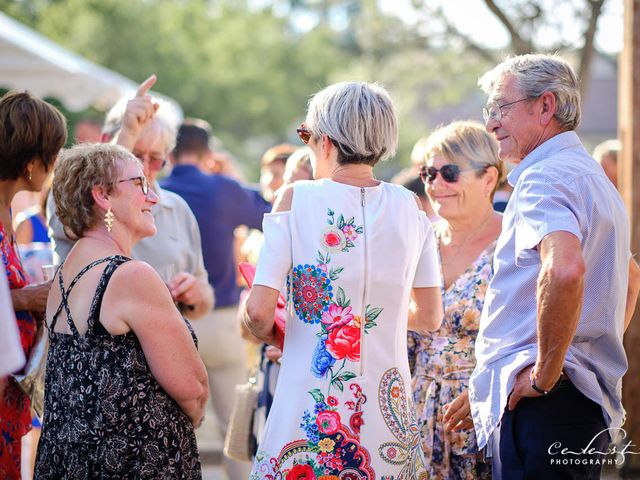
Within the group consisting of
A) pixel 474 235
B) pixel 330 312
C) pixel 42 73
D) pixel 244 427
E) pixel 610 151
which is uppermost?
pixel 42 73

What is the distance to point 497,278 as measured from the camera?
3.11 m

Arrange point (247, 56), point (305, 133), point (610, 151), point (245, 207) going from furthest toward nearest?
point (247, 56)
point (610, 151)
point (245, 207)
point (305, 133)

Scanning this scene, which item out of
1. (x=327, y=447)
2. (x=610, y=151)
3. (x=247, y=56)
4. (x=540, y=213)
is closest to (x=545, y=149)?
(x=540, y=213)

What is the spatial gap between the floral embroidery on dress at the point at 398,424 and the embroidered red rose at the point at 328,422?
0.16 meters

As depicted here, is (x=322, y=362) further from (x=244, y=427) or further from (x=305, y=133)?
(x=244, y=427)

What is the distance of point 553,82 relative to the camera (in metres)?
3.13

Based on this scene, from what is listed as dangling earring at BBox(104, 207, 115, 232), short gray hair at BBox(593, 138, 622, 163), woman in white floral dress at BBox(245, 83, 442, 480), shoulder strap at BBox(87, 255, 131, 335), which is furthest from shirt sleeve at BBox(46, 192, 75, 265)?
short gray hair at BBox(593, 138, 622, 163)

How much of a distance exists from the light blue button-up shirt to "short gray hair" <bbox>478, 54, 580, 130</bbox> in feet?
0.27

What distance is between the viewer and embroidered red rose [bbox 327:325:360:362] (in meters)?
3.00

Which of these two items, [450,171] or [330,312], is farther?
[450,171]

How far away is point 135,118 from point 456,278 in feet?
5.33

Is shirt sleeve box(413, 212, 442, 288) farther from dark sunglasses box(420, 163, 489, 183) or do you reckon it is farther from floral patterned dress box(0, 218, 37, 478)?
floral patterned dress box(0, 218, 37, 478)

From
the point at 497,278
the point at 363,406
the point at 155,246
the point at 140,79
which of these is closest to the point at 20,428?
the point at 155,246

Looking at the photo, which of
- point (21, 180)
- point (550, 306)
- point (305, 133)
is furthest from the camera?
point (21, 180)
